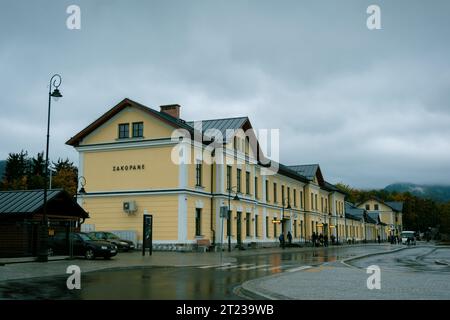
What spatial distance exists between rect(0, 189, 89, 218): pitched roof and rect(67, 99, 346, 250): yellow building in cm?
933

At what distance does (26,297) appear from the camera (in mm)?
11047

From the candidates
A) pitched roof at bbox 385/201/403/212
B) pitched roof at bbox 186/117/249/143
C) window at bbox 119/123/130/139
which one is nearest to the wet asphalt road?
window at bbox 119/123/130/139

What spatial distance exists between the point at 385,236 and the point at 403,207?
75.5ft

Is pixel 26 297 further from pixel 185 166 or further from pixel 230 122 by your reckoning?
A: pixel 230 122

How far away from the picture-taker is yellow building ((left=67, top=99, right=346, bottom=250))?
35844mm

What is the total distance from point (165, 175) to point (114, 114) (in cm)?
638

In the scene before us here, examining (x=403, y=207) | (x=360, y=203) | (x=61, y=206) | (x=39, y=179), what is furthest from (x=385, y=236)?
(x=61, y=206)

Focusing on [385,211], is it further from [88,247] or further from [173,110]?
[88,247]

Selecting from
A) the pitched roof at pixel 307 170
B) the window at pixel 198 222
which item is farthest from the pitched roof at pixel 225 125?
the pitched roof at pixel 307 170

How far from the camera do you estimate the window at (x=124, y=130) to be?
38.0m

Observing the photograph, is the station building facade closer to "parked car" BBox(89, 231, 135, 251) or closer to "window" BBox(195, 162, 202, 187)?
"window" BBox(195, 162, 202, 187)

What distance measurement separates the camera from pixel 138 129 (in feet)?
124

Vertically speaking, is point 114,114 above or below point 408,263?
above

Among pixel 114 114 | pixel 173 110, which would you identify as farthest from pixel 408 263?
pixel 173 110
